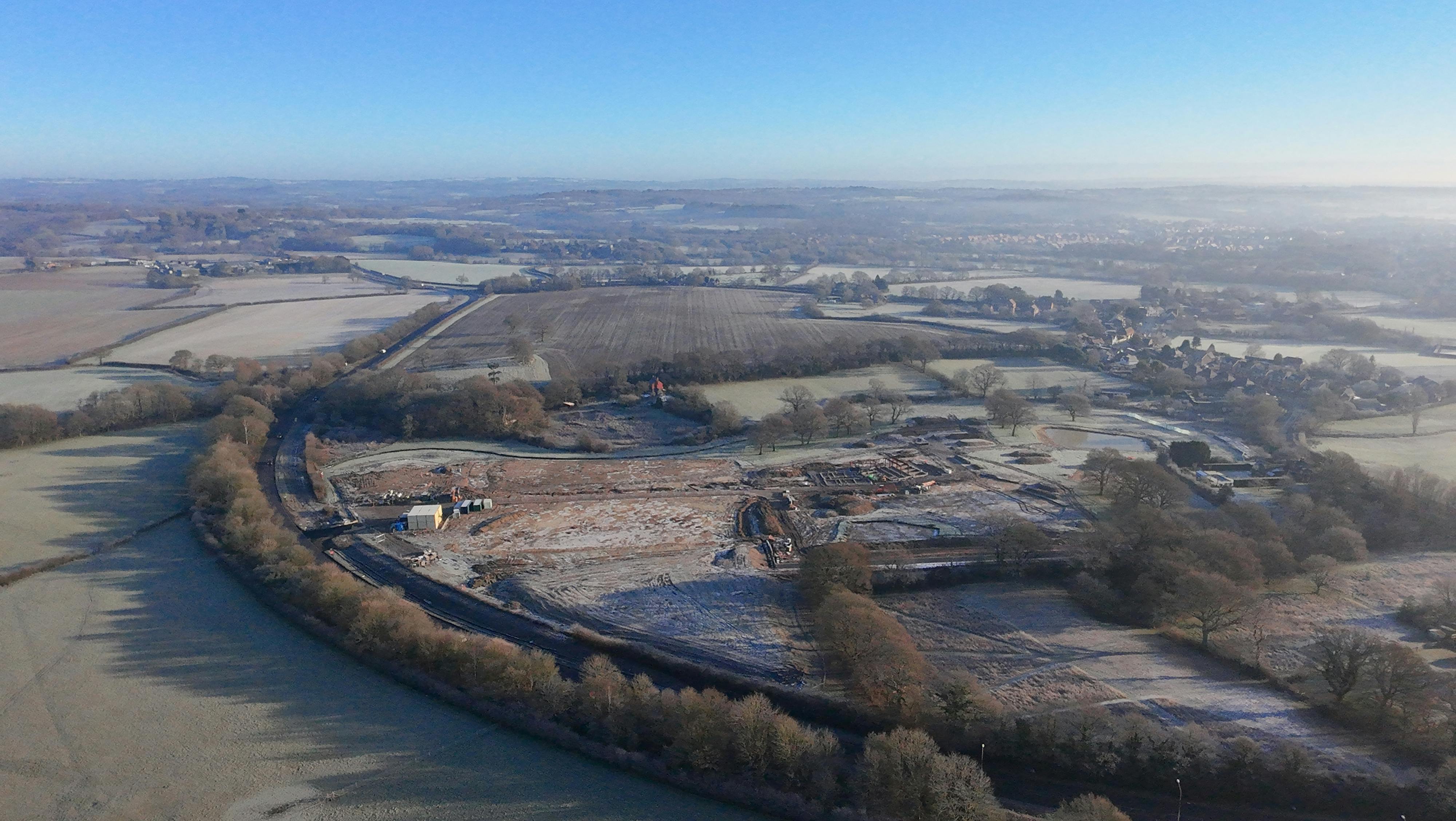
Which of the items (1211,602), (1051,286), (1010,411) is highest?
(1051,286)

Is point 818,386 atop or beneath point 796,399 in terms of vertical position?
beneath

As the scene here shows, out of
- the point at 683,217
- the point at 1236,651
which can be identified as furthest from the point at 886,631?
the point at 683,217

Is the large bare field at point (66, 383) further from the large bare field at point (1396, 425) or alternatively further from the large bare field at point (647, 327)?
the large bare field at point (1396, 425)

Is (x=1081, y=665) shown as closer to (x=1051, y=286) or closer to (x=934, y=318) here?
(x=934, y=318)

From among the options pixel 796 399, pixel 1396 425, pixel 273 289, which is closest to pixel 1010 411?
pixel 796 399

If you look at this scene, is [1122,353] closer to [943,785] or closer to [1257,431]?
[1257,431]

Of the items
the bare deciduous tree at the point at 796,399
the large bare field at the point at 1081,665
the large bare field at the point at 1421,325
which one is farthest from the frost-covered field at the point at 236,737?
the large bare field at the point at 1421,325
